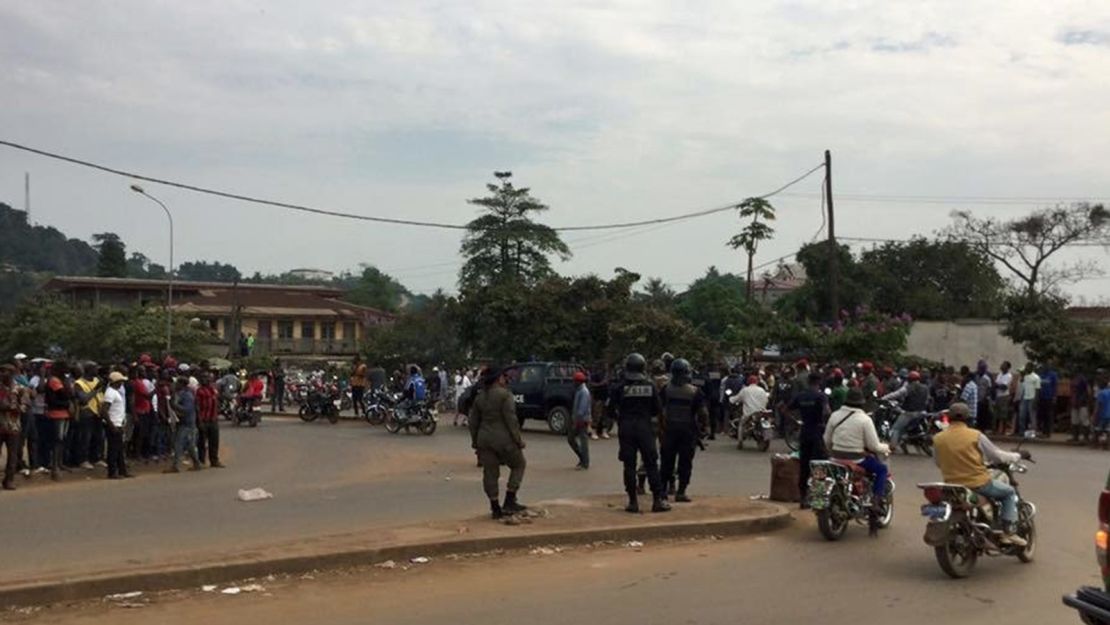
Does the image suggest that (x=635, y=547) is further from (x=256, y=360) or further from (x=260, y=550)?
(x=256, y=360)

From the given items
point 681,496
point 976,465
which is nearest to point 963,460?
point 976,465

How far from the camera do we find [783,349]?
108 feet

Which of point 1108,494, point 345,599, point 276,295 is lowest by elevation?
point 345,599

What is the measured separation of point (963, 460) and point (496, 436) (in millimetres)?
4638

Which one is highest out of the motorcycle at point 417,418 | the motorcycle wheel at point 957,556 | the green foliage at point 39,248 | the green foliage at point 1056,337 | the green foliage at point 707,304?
the green foliage at point 39,248

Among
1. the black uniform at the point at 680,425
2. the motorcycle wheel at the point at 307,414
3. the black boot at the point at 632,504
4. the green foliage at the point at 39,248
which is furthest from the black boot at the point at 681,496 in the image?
the green foliage at the point at 39,248

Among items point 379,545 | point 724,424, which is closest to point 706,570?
point 379,545

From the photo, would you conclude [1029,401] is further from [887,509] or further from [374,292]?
[374,292]

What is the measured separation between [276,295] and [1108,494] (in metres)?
81.2

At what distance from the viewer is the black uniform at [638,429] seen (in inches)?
472

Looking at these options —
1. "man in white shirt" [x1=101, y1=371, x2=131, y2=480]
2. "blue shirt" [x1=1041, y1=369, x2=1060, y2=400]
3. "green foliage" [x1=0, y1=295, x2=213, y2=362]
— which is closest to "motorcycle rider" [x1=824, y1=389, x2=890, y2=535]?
"man in white shirt" [x1=101, y1=371, x2=131, y2=480]

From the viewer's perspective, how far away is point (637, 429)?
12047 mm

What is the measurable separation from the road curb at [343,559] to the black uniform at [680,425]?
3.74ft

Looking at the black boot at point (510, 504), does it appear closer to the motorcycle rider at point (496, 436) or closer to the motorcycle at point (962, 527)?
the motorcycle rider at point (496, 436)
